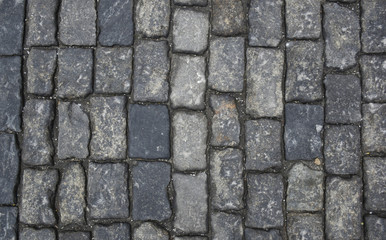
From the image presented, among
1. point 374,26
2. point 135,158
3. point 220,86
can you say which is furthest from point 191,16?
point 374,26

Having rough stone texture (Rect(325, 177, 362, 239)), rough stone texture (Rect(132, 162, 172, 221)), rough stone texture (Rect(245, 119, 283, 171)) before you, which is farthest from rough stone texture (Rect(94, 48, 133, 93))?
rough stone texture (Rect(325, 177, 362, 239))

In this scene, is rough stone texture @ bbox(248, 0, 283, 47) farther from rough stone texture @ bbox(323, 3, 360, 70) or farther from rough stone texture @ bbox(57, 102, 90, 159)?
rough stone texture @ bbox(57, 102, 90, 159)

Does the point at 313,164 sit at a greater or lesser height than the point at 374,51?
lesser

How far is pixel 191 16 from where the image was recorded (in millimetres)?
2797

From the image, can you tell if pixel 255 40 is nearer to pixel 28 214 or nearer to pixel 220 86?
pixel 220 86

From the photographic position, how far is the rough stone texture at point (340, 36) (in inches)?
109

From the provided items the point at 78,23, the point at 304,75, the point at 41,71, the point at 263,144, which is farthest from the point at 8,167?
the point at 304,75

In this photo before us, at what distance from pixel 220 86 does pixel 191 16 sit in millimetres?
642

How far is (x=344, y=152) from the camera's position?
2.75 meters

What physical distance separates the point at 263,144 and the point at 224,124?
1.20 feet

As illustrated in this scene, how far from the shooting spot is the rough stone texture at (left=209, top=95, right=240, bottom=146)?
2.75m

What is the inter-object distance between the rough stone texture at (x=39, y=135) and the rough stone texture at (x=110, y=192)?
1.51 feet

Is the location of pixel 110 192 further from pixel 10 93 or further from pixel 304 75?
pixel 304 75

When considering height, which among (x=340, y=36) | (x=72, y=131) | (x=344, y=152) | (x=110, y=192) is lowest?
(x=110, y=192)
